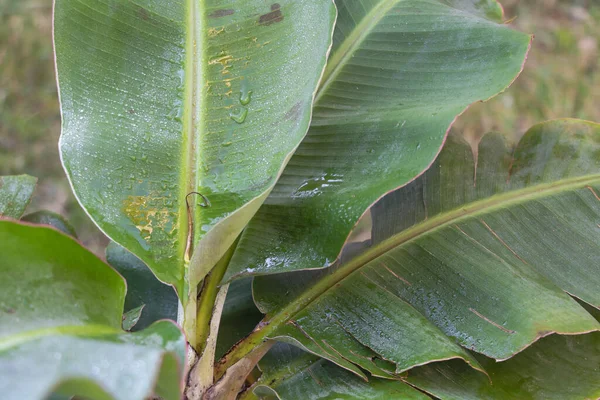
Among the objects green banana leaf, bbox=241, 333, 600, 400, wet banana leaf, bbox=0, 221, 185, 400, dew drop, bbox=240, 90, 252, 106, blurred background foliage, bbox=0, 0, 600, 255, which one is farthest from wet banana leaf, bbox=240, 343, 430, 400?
blurred background foliage, bbox=0, 0, 600, 255

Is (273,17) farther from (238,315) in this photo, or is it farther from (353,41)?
(238,315)

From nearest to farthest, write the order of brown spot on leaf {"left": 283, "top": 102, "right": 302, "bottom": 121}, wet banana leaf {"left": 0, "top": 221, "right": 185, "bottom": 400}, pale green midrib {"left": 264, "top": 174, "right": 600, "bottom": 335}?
1. wet banana leaf {"left": 0, "top": 221, "right": 185, "bottom": 400}
2. brown spot on leaf {"left": 283, "top": 102, "right": 302, "bottom": 121}
3. pale green midrib {"left": 264, "top": 174, "right": 600, "bottom": 335}

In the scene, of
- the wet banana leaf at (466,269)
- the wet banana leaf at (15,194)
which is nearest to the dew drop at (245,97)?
the wet banana leaf at (466,269)

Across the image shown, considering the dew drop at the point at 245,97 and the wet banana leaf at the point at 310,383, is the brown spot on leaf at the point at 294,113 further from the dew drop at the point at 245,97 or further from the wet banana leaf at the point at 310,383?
the wet banana leaf at the point at 310,383

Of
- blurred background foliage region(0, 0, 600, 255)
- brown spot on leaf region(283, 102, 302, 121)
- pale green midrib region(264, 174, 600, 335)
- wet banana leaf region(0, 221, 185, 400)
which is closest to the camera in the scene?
wet banana leaf region(0, 221, 185, 400)

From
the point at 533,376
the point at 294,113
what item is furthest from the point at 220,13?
the point at 533,376

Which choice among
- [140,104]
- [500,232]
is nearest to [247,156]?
[140,104]

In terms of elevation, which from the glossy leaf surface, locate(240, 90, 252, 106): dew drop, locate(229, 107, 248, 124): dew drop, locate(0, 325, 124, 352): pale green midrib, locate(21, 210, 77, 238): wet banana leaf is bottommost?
the glossy leaf surface

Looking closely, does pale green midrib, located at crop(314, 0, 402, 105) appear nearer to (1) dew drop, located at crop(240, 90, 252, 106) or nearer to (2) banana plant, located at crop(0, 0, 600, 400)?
(2) banana plant, located at crop(0, 0, 600, 400)

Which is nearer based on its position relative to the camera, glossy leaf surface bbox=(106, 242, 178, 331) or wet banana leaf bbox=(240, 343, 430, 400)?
wet banana leaf bbox=(240, 343, 430, 400)
